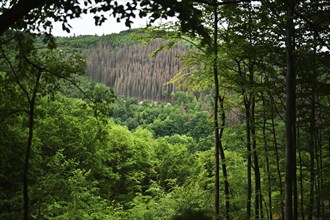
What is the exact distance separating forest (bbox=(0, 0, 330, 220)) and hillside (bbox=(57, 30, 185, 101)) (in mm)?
99672

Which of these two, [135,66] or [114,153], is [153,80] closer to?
[135,66]

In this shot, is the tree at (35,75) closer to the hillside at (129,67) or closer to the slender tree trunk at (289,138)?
the slender tree trunk at (289,138)

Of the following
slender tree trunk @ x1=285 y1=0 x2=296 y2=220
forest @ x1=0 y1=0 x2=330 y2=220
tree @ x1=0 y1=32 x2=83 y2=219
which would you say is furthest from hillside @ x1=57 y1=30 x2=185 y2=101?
tree @ x1=0 y1=32 x2=83 y2=219

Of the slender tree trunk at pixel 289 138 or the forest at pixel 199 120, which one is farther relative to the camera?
the slender tree trunk at pixel 289 138

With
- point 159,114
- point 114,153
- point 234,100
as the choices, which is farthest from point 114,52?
point 234,100

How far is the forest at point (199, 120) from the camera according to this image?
14.9ft

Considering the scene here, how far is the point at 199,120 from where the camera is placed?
817 inches

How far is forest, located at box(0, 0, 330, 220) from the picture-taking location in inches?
179

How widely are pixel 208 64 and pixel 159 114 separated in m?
88.2

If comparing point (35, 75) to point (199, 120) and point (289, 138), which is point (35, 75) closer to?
point (289, 138)

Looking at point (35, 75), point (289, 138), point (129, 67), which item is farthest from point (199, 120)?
point (129, 67)

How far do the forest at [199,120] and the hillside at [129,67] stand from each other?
99.7m

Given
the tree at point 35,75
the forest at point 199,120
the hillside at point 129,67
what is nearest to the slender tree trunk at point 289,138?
the forest at point 199,120

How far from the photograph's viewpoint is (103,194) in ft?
84.5
